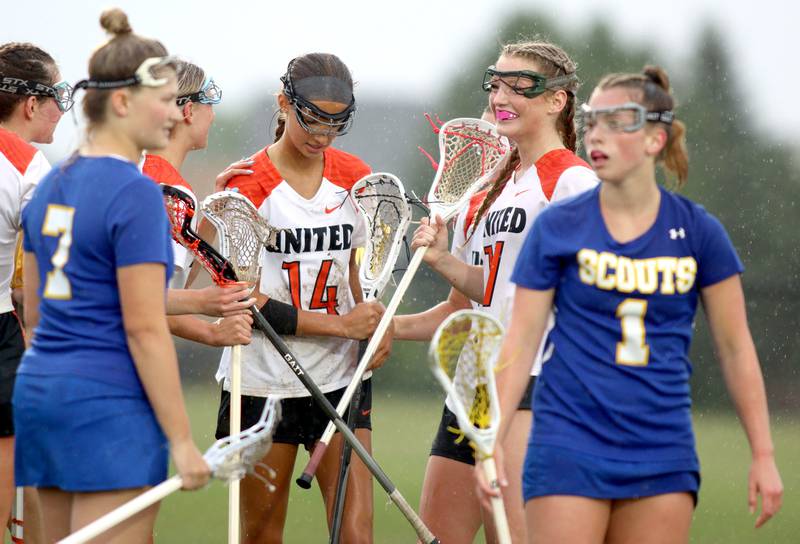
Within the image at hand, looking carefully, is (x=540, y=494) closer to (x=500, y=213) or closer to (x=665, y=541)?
(x=665, y=541)

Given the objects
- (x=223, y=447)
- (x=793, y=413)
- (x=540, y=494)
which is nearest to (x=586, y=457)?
(x=540, y=494)

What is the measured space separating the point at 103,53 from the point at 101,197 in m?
0.35

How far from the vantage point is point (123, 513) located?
8.29 ft

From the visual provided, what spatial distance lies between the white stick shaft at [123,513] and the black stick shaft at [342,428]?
4.14 ft

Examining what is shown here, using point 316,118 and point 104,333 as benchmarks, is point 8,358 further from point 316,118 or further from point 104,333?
point 104,333

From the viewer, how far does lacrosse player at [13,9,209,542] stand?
2512mm

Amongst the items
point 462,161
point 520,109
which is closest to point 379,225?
point 462,161

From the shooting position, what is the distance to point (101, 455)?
2545 mm

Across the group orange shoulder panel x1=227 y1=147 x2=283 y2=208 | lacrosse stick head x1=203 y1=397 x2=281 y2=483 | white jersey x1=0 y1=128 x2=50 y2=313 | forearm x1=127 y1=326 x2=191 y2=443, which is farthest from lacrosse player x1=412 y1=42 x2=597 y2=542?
white jersey x1=0 y1=128 x2=50 y2=313

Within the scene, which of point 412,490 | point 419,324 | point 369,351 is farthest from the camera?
point 412,490

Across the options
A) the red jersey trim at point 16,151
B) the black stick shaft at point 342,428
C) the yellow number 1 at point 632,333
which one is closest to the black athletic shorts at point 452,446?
the black stick shaft at point 342,428

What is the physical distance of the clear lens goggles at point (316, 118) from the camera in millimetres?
3822

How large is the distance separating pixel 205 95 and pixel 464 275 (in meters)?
1.02

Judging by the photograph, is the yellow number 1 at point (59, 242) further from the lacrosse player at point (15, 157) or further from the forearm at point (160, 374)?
the lacrosse player at point (15, 157)
